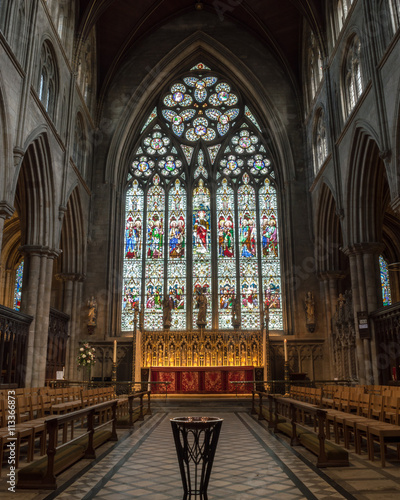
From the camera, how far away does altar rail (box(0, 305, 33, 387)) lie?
44.7 feet

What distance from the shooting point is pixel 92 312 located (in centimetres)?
2145

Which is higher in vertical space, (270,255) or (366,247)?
(270,255)

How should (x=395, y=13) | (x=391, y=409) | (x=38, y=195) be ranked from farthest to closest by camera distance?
1. (x=38, y=195)
2. (x=395, y=13)
3. (x=391, y=409)

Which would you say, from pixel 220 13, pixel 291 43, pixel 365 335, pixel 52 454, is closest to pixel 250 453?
pixel 52 454

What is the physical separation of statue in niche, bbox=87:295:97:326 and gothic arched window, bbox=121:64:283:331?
1577mm

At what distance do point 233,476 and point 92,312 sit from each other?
15.8 meters

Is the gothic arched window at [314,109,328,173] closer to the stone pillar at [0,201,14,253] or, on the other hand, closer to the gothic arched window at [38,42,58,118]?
the gothic arched window at [38,42,58,118]

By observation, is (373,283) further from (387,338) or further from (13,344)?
(13,344)

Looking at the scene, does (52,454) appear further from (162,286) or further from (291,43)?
(291,43)

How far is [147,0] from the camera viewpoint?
77.5ft

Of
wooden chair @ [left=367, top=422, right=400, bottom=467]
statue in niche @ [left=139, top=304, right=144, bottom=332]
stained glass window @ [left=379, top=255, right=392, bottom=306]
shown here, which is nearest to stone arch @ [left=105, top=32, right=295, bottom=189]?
statue in niche @ [left=139, top=304, right=144, bottom=332]

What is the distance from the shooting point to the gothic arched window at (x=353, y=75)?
16402 mm

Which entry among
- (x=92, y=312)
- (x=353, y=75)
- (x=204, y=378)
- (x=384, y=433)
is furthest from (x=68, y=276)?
(x=384, y=433)

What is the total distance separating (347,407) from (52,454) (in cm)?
587
